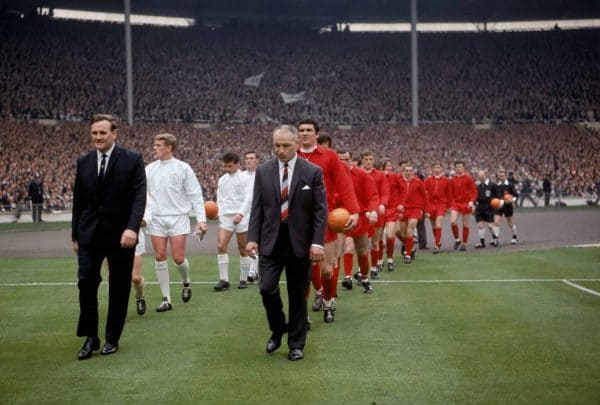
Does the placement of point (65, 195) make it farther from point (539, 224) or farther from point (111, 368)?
point (111, 368)

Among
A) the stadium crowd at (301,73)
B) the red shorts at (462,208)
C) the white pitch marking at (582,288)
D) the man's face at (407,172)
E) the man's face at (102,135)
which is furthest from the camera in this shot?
the stadium crowd at (301,73)

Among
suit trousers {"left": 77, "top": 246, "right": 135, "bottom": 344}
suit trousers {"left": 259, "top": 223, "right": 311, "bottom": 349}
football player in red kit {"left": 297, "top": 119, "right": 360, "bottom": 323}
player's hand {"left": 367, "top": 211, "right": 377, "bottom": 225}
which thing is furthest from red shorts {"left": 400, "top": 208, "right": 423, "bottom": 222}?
suit trousers {"left": 77, "top": 246, "right": 135, "bottom": 344}

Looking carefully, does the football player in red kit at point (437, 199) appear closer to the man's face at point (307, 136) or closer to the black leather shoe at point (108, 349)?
the man's face at point (307, 136)

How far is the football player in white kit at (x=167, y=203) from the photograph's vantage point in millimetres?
9672

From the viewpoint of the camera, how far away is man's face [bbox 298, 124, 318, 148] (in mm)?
8406

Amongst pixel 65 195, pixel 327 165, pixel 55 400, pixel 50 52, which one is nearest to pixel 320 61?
pixel 50 52

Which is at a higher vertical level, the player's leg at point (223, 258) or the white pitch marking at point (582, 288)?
the player's leg at point (223, 258)

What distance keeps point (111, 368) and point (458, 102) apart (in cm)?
4936

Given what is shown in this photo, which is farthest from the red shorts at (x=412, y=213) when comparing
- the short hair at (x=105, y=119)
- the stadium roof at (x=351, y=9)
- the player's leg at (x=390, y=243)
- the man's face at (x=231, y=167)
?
the stadium roof at (x=351, y=9)

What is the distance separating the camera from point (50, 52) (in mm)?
49906

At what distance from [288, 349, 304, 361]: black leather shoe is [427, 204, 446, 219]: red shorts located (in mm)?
11272

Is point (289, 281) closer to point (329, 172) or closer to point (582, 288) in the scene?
point (329, 172)

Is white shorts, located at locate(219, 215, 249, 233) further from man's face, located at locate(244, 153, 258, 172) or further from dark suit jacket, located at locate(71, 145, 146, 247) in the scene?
dark suit jacket, located at locate(71, 145, 146, 247)

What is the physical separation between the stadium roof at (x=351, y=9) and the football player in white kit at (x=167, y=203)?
47160 millimetres
